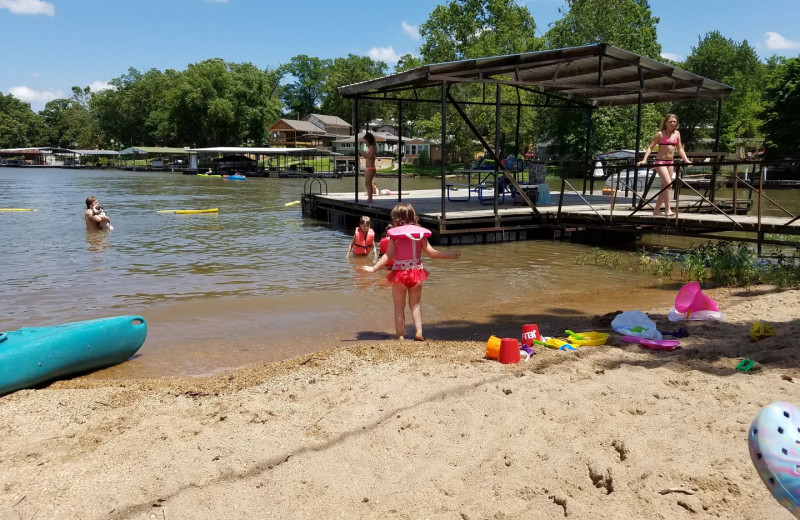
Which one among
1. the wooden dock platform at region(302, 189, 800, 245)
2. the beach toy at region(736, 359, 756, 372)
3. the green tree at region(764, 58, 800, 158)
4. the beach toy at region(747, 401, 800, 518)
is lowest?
the beach toy at region(736, 359, 756, 372)

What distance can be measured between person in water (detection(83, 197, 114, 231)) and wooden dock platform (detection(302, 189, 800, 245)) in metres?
7.36

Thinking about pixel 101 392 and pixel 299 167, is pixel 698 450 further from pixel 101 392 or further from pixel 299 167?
pixel 299 167

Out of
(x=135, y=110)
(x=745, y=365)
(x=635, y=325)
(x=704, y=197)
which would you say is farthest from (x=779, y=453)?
(x=135, y=110)

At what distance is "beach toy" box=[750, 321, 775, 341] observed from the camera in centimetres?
587

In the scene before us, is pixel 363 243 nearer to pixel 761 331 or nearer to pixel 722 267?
pixel 722 267

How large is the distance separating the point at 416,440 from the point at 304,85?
414 feet

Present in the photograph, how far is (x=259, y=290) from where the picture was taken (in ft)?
34.4

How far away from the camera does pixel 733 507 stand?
116 inches

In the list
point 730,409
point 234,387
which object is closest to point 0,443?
point 234,387

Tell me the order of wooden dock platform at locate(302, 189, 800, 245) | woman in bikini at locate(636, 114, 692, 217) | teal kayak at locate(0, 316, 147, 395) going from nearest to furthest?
teal kayak at locate(0, 316, 147, 395) < woman in bikini at locate(636, 114, 692, 217) < wooden dock platform at locate(302, 189, 800, 245)

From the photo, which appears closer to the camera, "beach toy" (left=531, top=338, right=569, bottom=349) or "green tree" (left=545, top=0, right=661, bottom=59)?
"beach toy" (left=531, top=338, right=569, bottom=349)

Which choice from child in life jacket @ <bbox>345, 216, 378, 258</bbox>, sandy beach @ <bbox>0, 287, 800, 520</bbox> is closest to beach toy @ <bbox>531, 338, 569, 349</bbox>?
sandy beach @ <bbox>0, 287, 800, 520</bbox>

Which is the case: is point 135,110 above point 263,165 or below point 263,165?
above

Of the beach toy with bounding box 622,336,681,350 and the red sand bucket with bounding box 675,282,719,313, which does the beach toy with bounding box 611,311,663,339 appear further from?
the red sand bucket with bounding box 675,282,719,313
